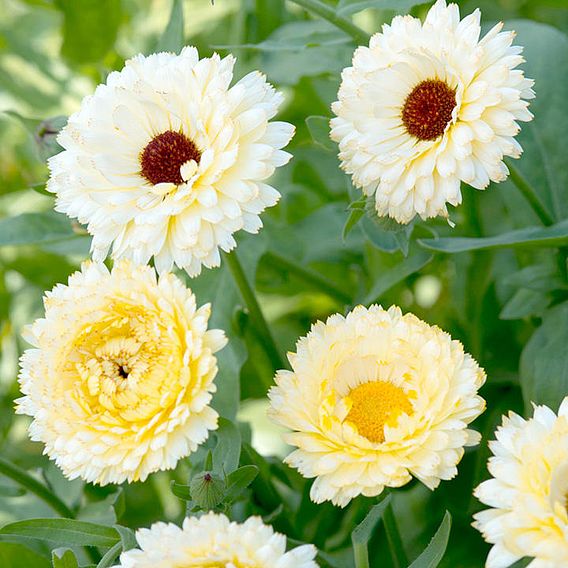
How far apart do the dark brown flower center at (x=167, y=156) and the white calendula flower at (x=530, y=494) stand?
27cm

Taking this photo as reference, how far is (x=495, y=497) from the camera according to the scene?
1.60 ft

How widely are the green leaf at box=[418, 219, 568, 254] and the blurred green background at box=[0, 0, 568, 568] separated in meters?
0.02

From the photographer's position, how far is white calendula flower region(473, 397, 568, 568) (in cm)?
46

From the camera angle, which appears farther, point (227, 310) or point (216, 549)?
point (227, 310)

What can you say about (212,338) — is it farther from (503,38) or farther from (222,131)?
(503,38)

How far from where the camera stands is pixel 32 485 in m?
0.71

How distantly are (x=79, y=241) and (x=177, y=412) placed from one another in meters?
0.40

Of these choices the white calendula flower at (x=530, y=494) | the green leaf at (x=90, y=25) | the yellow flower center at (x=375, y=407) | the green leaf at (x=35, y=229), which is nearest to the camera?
the white calendula flower at (x=530, y=494)

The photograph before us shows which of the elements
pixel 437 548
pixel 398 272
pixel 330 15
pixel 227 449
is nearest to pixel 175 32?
pixel 330 15

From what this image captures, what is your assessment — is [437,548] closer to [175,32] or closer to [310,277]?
[310,277]

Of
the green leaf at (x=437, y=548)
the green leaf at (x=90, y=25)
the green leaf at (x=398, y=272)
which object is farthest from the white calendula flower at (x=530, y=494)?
the green leaf at (x=90, y=25)

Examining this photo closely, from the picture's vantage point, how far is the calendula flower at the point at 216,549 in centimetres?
47

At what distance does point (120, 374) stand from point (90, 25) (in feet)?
2.29

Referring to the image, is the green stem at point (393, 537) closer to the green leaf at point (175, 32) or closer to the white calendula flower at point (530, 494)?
the white calendula flower at point (530, 494)
